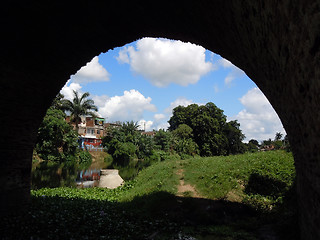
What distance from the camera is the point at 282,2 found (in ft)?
5.16

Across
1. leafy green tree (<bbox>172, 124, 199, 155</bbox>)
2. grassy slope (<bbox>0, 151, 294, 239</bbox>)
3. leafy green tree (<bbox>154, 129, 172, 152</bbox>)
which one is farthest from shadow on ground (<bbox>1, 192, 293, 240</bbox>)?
leafy green tree (<bbox>154, 129, 172, 152</bbox>)

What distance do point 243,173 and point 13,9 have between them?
10047mm

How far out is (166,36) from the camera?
20.0 ft

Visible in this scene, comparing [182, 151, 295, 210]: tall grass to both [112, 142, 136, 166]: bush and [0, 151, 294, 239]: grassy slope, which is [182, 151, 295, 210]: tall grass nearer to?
[0, 151, 294, 239]: grassy slope

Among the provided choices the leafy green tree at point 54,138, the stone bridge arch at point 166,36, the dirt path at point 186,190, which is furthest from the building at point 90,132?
the stone bridge arch at point 166,36

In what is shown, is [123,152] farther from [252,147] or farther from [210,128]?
[252,147]

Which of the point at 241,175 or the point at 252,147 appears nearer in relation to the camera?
the point at 241,175

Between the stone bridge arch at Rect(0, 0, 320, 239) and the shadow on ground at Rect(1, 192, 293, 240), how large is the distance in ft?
3.97

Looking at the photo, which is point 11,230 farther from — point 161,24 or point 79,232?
point 161,24

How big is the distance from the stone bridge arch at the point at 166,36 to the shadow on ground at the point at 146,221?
121 cm

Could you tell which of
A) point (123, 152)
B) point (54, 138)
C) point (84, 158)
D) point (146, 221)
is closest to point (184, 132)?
point (123, 152)

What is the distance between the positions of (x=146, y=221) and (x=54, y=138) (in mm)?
25889

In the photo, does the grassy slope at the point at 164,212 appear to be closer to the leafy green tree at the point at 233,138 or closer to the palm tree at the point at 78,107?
the palm tree at the point at 78,107

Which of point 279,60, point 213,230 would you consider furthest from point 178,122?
point 279,60
